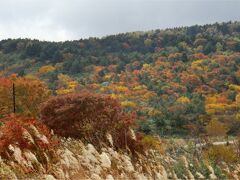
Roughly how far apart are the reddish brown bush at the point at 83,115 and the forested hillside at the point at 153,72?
2841cm

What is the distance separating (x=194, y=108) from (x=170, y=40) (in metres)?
66.5

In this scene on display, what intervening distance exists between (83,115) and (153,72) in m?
86.8

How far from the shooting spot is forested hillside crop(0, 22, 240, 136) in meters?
67.9

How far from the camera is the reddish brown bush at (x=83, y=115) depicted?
76.7 feet

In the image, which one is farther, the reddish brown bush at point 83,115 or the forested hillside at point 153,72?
the forested hillside at point 153,72

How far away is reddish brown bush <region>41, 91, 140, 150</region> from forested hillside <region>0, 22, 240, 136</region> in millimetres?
28410

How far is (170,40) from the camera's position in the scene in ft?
452

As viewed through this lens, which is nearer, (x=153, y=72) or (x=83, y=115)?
(x=83, y=115)

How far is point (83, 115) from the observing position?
24766 mm

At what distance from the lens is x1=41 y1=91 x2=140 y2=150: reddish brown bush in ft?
76.7

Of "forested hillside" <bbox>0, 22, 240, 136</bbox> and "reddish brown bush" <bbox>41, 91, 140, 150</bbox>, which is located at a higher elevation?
"reddish brown bush" <bbox>41, 91, 140, 150</bbox>

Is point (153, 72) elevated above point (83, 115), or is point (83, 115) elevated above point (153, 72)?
point (83, 115)

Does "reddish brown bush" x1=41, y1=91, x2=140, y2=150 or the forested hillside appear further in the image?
the forested hillside

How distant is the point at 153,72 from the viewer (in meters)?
111
